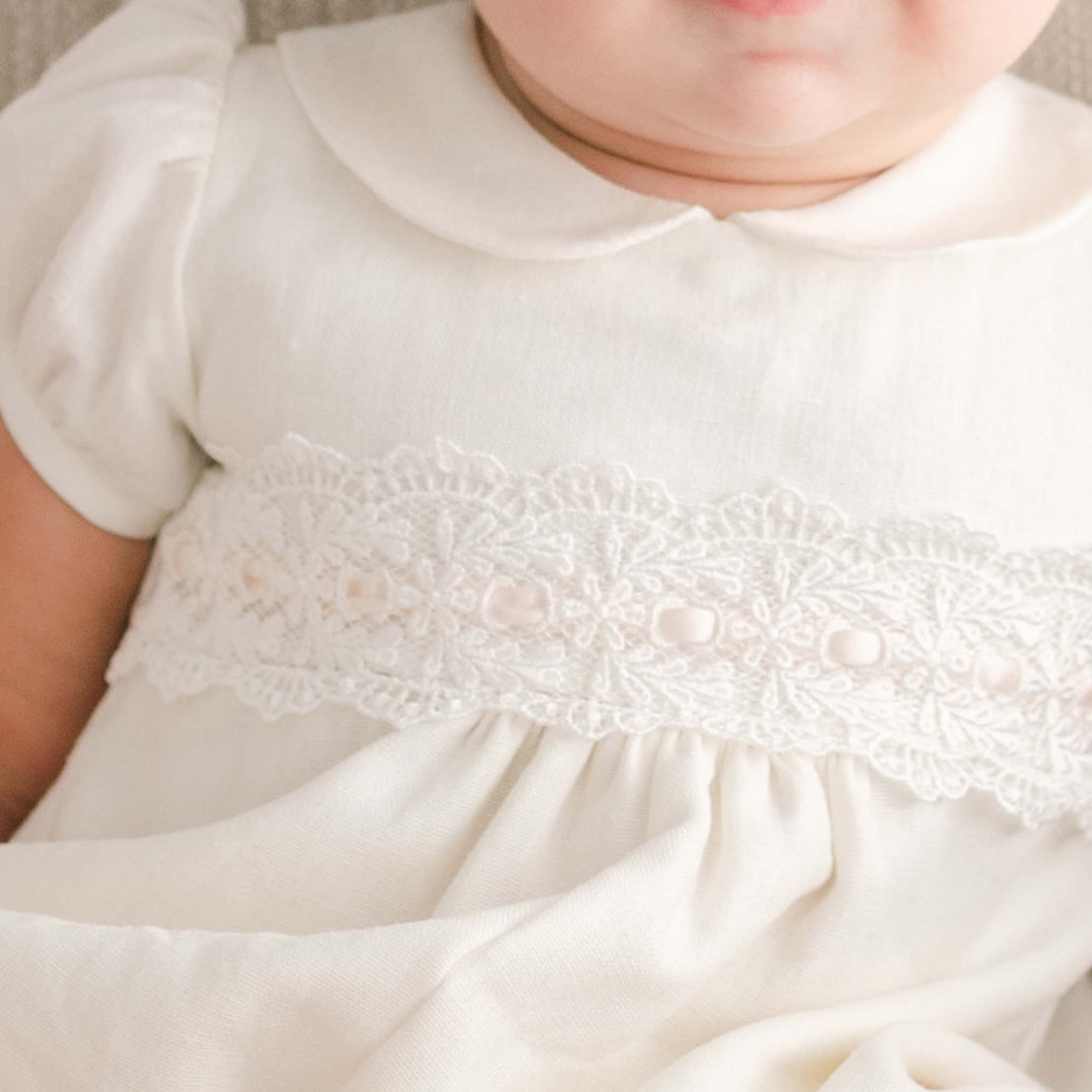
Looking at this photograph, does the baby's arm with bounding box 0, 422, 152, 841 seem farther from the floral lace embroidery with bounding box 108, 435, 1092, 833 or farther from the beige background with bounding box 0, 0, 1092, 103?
the beige background with bounding box 0, 0, 1092, 103

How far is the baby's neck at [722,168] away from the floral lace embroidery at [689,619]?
0.16 metres

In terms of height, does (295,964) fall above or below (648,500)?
below

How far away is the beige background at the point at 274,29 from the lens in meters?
1.11

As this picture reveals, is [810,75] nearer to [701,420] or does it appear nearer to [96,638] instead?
[701,420]

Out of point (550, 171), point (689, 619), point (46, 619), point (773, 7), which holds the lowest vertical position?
point (46, 619)

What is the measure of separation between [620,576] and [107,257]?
1.08 ft

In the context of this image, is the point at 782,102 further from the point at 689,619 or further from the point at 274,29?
the point at 274,29

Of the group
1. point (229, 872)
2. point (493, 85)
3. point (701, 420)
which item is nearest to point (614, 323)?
point (701, 420)

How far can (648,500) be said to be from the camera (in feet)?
2.68

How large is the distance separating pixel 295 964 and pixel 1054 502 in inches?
17.4

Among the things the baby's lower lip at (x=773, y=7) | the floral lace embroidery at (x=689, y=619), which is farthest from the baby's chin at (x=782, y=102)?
the floral lace embroidery at (x=689, y=619)

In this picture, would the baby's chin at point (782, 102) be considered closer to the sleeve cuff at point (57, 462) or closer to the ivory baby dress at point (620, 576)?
the ivory baby dress at point (620, 576)

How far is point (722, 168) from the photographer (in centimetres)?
86

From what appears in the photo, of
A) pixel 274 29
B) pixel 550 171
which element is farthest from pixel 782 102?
pixel 274 29
